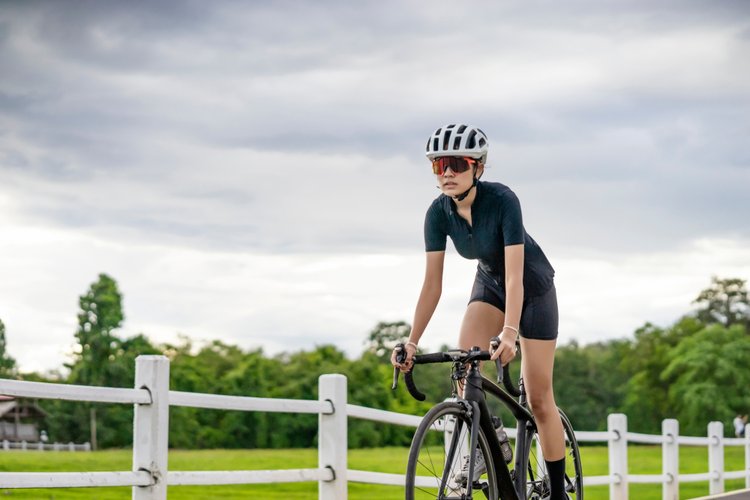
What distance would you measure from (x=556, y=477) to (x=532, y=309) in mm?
1017

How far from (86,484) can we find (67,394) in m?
0.47

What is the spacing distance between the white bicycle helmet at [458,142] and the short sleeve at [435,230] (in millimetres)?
302

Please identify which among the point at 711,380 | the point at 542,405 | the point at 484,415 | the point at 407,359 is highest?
the point at 711,380

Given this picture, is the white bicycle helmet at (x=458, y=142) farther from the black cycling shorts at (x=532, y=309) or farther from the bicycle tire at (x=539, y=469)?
the bicycle tire at (x=539, y=469)

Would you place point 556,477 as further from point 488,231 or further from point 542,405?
point 488,231

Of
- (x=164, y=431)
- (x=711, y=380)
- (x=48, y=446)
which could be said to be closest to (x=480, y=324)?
→ (x=164, y=431)

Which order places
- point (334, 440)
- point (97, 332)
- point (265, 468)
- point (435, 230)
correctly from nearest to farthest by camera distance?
point (435, 230)
point (334, 440)
point (265, 468)
point (97, 332)

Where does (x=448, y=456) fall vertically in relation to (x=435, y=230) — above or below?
below

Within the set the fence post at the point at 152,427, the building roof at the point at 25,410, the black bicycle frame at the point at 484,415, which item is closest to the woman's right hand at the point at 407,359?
the black bicycle frame at the point at 484,415

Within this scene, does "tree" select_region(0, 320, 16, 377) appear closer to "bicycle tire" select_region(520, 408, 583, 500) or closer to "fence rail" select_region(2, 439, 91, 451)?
"fence rail" select_region(2, 439, 91, 451)

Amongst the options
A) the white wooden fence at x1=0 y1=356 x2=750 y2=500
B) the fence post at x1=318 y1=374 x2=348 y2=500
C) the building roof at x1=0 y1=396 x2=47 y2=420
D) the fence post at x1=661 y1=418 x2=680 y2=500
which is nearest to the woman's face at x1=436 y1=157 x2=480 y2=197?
the white wooden fence at x1=0 y1=356 x2=750 y2=500

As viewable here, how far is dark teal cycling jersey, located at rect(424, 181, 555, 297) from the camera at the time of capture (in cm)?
609

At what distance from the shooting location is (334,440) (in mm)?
7863

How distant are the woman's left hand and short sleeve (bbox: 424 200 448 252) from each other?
65cm
